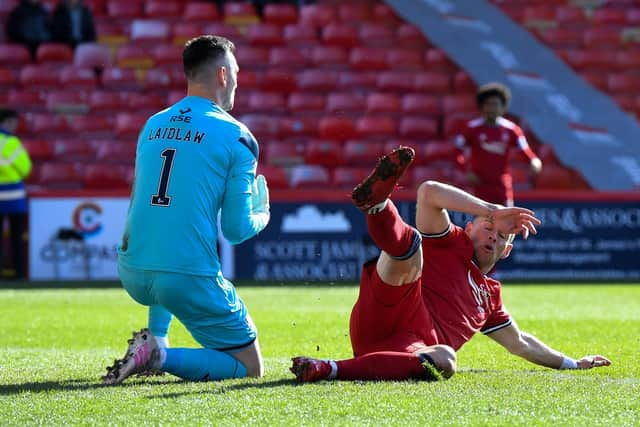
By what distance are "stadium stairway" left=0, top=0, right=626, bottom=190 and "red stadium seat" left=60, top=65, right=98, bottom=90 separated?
20mm

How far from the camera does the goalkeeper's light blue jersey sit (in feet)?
17.4

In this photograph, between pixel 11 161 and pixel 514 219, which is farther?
pixel 11 161

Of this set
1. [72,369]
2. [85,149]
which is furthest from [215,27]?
[72,369]

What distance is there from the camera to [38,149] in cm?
1764

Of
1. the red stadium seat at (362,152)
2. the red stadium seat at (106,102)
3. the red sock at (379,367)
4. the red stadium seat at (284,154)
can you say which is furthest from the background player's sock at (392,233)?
the red stadium seat at (106,102)

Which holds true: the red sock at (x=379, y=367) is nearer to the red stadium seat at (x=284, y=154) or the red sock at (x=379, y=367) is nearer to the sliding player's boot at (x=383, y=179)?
the sliding player's boot at (x=383, y=179)

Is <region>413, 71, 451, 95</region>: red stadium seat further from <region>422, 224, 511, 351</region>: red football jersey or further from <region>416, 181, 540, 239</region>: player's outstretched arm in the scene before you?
<region>416, 181, 540, 239</region>: player's outstretched arm

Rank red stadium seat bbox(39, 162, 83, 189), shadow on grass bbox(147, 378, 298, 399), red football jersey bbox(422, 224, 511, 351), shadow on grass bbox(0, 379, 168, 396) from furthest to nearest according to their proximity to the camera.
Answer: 1. red stadium seat bbox(39, 162, 83, 189)
2. red football jersey bbox(422, 224, 511, 351)
3. shadow on grass bbox(0, 379, 168, 396)
4. shadow on grass bbox(147, 378, 298, 399)

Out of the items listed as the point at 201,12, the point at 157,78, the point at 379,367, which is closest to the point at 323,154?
the point at 157,78

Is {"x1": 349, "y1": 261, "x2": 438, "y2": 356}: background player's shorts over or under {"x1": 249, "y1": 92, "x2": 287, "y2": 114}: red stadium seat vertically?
over

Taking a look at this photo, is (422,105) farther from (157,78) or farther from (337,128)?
(157,78)

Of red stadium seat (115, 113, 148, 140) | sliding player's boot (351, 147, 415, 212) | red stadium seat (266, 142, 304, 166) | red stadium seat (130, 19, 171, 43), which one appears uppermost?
sliding player's boot (351, 147, 415, 212)

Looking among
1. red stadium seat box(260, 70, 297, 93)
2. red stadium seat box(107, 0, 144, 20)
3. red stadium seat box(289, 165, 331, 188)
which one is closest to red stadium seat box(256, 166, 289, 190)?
red stadium seat box(289, 165, 331, 188)

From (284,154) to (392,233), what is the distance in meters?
12.4
